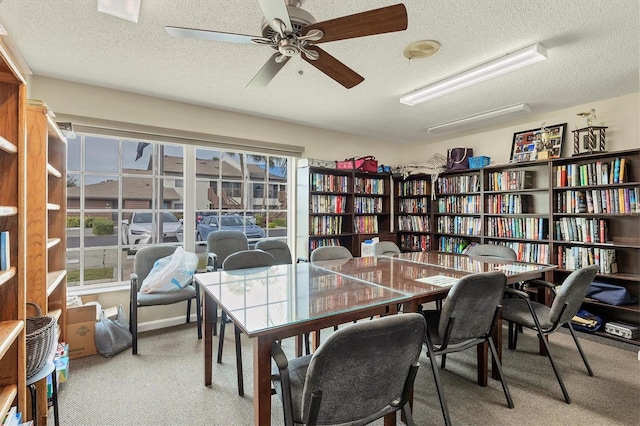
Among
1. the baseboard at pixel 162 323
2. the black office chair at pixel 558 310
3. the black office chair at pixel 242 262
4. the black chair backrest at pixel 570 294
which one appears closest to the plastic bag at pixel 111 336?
the baseboard at pixel 162 323

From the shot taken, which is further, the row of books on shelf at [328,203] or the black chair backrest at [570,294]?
the row of books on shelf at [328,203]

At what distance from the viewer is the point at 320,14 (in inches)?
75.0

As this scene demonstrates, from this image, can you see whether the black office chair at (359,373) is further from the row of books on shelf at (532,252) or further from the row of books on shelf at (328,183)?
the row of books on shelf at (532,252)

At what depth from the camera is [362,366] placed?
1.11 meters

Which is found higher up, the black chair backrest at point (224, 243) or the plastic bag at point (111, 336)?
the black chair backrest at point (224, 243)

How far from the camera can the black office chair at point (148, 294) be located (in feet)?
8.80

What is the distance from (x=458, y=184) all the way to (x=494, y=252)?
4.90ft

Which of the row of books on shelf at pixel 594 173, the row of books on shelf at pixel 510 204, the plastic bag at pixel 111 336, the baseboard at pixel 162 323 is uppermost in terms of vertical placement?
the row of books on shelf at pixel 594 173

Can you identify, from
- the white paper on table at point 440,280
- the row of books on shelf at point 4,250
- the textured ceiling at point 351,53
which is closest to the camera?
the row of books on shelf at point 4,250

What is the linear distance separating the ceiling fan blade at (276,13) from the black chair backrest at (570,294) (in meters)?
2.25

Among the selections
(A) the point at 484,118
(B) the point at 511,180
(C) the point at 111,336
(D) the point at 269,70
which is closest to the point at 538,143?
(B) the point at 511,180

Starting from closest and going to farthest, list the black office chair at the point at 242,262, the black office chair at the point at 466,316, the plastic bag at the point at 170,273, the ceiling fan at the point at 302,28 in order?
the ceiling fan at the point at 302,28, the black office chair at the point at 466,316, the black office chair at the point at 242,262, the plastic bag at the point at 170,273

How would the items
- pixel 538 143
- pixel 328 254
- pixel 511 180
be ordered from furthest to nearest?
pixel 511 180 < pixel 538 143 < pixel 328 254

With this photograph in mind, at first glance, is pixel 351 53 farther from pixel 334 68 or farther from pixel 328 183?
pixel 328 183
